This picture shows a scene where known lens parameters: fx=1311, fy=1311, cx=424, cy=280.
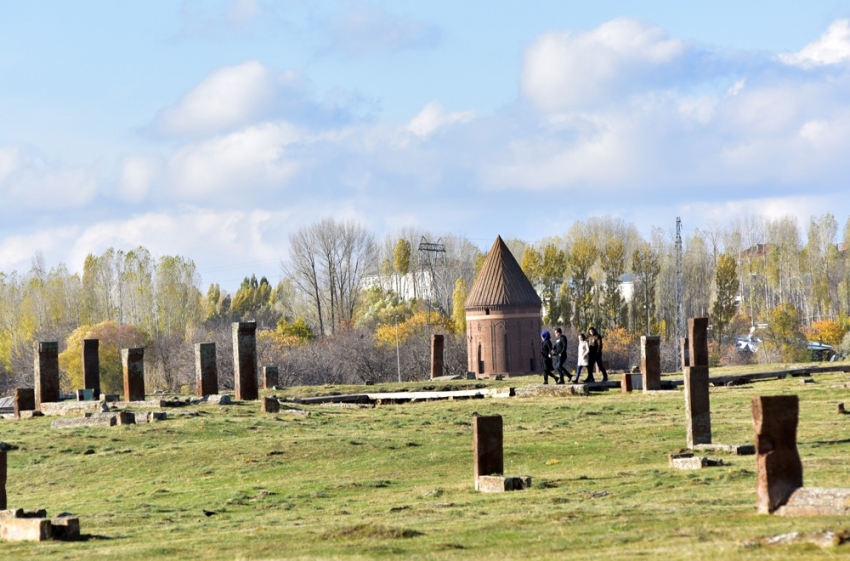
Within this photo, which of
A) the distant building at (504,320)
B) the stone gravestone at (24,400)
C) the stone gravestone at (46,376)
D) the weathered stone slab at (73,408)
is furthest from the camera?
the distant building at (504,320)

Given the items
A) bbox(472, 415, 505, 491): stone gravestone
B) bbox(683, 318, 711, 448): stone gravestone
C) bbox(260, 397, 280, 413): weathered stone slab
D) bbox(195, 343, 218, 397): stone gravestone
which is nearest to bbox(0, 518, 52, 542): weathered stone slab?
bbox(472, 415, 505, 491): stone gravestone

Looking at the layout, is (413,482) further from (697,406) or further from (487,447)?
(697,406)

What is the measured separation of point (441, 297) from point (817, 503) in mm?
78583

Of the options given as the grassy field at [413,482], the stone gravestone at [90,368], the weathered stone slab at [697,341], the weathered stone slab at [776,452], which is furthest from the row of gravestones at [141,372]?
the weathered stone slab at [776,452]

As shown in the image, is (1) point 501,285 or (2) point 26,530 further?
(1) point 501,285

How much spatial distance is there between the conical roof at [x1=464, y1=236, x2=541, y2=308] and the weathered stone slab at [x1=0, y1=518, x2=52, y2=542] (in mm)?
39909

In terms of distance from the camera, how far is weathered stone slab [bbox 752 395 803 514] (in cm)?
991

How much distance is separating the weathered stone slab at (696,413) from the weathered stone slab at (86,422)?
35.4 ft

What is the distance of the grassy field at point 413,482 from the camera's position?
31.7ft

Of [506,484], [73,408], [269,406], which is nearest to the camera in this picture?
[506,484]

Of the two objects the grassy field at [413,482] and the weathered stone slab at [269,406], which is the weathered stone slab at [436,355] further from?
the weathered stone slab at [269,406]

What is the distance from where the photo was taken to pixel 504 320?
5112 cm

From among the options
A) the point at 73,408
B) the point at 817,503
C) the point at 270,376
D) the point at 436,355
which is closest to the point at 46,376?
the point at 73,408

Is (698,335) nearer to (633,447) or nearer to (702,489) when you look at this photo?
(633,447)
